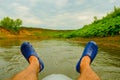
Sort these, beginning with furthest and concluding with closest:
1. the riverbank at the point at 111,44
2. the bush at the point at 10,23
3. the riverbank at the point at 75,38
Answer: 1. the bush at the point at 10,23
2. the riverbank at the point at 75,38
3. the riverbank at the point at 111,44

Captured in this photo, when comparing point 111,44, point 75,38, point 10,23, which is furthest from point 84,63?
point 10,23

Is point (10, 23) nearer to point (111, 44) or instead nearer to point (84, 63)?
point (111, 44)

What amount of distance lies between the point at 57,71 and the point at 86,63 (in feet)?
2.81

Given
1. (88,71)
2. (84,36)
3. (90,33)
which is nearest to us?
(88,71)

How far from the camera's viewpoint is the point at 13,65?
4637mm

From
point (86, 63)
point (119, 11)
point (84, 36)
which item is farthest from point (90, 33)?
point (86, 63)

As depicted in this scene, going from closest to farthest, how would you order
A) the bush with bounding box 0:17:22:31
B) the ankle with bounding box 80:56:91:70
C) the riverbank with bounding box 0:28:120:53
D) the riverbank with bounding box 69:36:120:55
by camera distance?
the ankle with bounding box 80:56:91:70 → the riverbank with bounding box 69:36:120:55 → the riverbank with bounding box 0:28:120:53 → the bush with bounding box 0:17:22:31

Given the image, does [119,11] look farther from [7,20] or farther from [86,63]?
[7,20]

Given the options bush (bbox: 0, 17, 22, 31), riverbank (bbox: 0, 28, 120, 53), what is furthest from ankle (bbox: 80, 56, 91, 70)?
bush (bbox: 0, 17, 22, 31)

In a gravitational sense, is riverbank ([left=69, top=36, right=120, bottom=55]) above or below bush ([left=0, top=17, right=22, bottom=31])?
below

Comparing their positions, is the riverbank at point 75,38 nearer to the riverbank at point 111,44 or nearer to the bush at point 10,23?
the riverbank at point 111,44

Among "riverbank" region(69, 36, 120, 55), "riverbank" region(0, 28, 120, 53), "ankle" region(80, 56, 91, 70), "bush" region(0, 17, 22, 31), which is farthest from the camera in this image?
"bush" region(0, 17, 22, 31)

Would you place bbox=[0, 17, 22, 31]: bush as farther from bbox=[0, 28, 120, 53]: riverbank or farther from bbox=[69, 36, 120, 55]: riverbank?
bbox=[69, 36, 120, 55]: riverbank

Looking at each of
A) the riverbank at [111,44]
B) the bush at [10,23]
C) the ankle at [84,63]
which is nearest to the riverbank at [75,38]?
the riverbank at [111,44]
